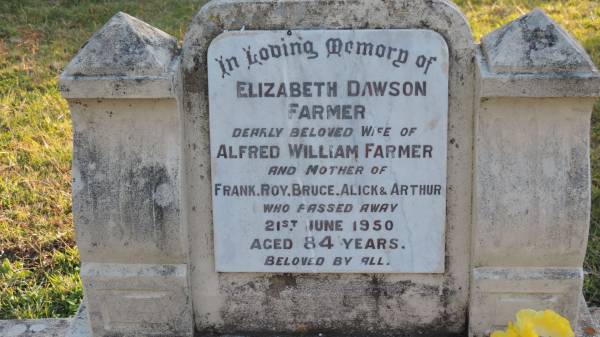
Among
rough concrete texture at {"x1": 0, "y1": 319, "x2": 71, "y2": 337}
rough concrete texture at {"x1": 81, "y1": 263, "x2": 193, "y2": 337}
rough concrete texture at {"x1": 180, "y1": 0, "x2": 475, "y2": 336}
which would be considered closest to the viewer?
rough concrete texture at {"x1": 180, "y1": 0, "x2": 475, "y2": 336}

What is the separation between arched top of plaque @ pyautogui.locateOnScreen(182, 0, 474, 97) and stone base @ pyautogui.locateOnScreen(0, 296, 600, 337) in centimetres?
113

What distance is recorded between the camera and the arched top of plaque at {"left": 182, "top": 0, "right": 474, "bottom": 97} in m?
2.69

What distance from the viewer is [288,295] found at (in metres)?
2.96

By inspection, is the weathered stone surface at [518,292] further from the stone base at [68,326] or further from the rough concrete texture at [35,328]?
the rough concrete texture at [35,328]

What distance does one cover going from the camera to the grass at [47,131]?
3.79 metres

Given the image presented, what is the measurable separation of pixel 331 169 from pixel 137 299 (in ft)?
2.88

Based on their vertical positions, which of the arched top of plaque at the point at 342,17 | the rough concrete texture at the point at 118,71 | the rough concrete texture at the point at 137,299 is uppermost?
the arched top of plaque at the point at 342,17

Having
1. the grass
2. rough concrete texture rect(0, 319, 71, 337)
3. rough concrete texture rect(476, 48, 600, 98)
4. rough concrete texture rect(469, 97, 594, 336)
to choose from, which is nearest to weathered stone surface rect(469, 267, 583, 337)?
rough concrete texture rect(469, 97, 594, 336)

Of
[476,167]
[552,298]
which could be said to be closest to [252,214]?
[476,167]

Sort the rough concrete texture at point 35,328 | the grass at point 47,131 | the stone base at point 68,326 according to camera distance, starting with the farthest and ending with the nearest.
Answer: the grass at point 47,131
the rough concrete texture at point 35,328
the stone base at point 68,326

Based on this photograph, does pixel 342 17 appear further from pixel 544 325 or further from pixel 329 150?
pixel 544 325

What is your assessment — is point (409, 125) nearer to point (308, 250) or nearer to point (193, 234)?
point (308, 250)

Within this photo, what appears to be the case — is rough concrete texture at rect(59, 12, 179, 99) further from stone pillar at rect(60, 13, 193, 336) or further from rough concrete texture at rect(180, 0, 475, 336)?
rough concrete texture at rect(180, 0, 475, 336)

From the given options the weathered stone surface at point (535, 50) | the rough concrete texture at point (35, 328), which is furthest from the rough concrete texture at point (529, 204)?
the rough concrete texture at point (35, 328)
